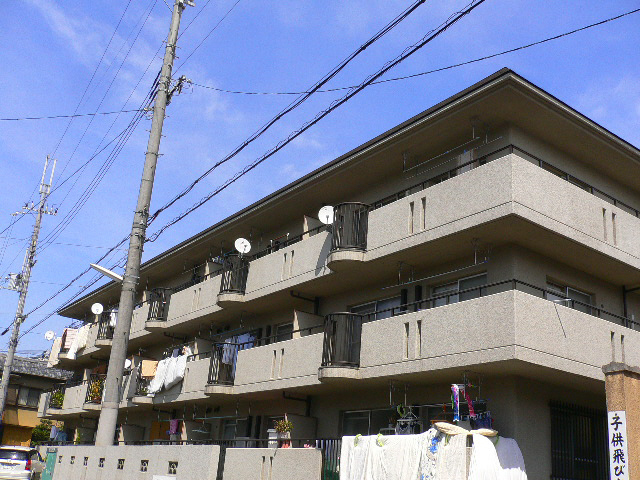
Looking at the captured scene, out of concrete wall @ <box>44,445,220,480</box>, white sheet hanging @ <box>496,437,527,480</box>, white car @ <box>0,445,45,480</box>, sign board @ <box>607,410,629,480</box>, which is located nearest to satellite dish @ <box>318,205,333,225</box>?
concrete wall @ <box>44,445,220,480</box>

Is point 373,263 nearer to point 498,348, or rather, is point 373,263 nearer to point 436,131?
point 436,131

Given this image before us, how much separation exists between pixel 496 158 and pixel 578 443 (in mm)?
6460

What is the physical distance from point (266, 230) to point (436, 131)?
9.00 metres

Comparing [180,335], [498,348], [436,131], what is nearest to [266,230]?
[180,335]

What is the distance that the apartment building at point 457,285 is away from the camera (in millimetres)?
13141

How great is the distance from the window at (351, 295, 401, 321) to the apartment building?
52 millimetres

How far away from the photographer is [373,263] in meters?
16.4

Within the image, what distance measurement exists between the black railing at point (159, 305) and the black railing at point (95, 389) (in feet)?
15.8

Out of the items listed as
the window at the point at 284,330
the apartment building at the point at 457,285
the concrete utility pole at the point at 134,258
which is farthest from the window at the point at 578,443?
the concrete utility pole at the point at 134,258

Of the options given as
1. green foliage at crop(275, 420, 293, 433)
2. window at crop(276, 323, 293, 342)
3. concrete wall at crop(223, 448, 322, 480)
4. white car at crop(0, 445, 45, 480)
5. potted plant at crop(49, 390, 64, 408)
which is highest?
window at crop(276, 323, 293, 342)

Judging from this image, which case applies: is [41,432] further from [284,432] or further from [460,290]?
[460,290]

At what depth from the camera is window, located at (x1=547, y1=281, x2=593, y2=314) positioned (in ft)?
48.3

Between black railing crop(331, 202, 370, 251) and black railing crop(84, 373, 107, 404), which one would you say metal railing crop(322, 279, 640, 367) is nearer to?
black railing crop(331, 202, 370, 251)

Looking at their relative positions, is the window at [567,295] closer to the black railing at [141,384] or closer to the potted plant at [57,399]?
the black railing at [141,384]
